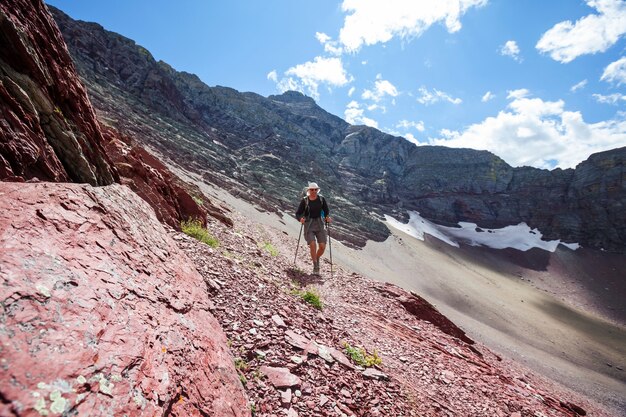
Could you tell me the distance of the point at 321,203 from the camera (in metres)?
12.6

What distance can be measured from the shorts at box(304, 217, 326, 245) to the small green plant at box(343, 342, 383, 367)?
6.95 meters

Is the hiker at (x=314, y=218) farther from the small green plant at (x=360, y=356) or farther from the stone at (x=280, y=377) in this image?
the stone at (x=280, y=377)

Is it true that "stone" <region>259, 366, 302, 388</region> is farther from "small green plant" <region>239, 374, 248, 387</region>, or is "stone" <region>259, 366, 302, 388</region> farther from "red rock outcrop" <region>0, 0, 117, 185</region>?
"red rock outcrop" <region>0, 0, 117, 185</region>

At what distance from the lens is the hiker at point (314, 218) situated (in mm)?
12477

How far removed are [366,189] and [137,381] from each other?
355ft

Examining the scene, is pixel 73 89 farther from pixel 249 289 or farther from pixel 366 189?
pixel 366 189

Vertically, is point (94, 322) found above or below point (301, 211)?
below

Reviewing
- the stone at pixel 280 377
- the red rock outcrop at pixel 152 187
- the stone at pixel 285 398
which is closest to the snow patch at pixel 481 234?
the red rock outcrop at pixel 152 187

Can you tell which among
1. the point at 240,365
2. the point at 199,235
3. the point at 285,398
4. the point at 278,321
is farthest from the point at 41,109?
the point at 285,398

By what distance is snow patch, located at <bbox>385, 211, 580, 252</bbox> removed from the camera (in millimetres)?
85250

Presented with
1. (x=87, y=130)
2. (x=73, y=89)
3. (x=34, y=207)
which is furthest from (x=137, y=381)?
(x=73, y=89)

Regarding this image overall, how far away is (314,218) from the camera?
1263 centimetres

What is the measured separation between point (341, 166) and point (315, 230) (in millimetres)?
113983

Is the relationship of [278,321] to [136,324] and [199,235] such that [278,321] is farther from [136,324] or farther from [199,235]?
[199,235]
